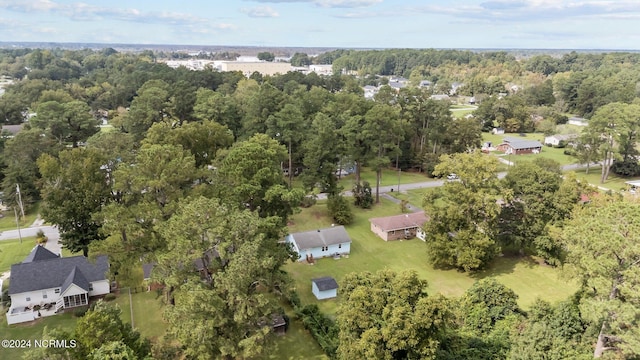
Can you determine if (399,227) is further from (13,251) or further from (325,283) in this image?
(13,251)

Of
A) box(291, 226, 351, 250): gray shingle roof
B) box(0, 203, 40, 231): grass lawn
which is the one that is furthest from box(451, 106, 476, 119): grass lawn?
box(0, 203, 40, 231): grass lawn

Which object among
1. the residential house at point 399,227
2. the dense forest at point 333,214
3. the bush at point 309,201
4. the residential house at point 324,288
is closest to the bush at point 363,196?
the dense forest at point 333,214

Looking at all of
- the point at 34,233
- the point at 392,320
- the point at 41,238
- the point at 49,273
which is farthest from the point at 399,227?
the point at 34,233

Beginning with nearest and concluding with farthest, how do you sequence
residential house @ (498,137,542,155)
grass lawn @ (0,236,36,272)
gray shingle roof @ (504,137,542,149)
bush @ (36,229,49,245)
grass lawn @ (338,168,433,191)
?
grass lawn @ (0,236,36,272)
bush @ (36,229,49,245)
grass lawn @ (338,168,433,191)
residential house @ (498,137,542,155)
gray shingle roof @ (504,137,542,149)

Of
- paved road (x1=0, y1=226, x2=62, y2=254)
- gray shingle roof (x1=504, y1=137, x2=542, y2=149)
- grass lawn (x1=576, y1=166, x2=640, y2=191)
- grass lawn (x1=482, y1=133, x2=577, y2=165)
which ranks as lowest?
paved road (x1=0, y1=226, x2=62, y2=254)

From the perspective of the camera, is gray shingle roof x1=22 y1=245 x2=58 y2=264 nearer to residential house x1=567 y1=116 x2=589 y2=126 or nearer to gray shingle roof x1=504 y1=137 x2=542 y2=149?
gray shingle roof x1=504 y1=137 x2=542 y2=149

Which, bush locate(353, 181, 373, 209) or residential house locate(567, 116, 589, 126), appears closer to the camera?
bush locate(353, 181, 373, 209)
